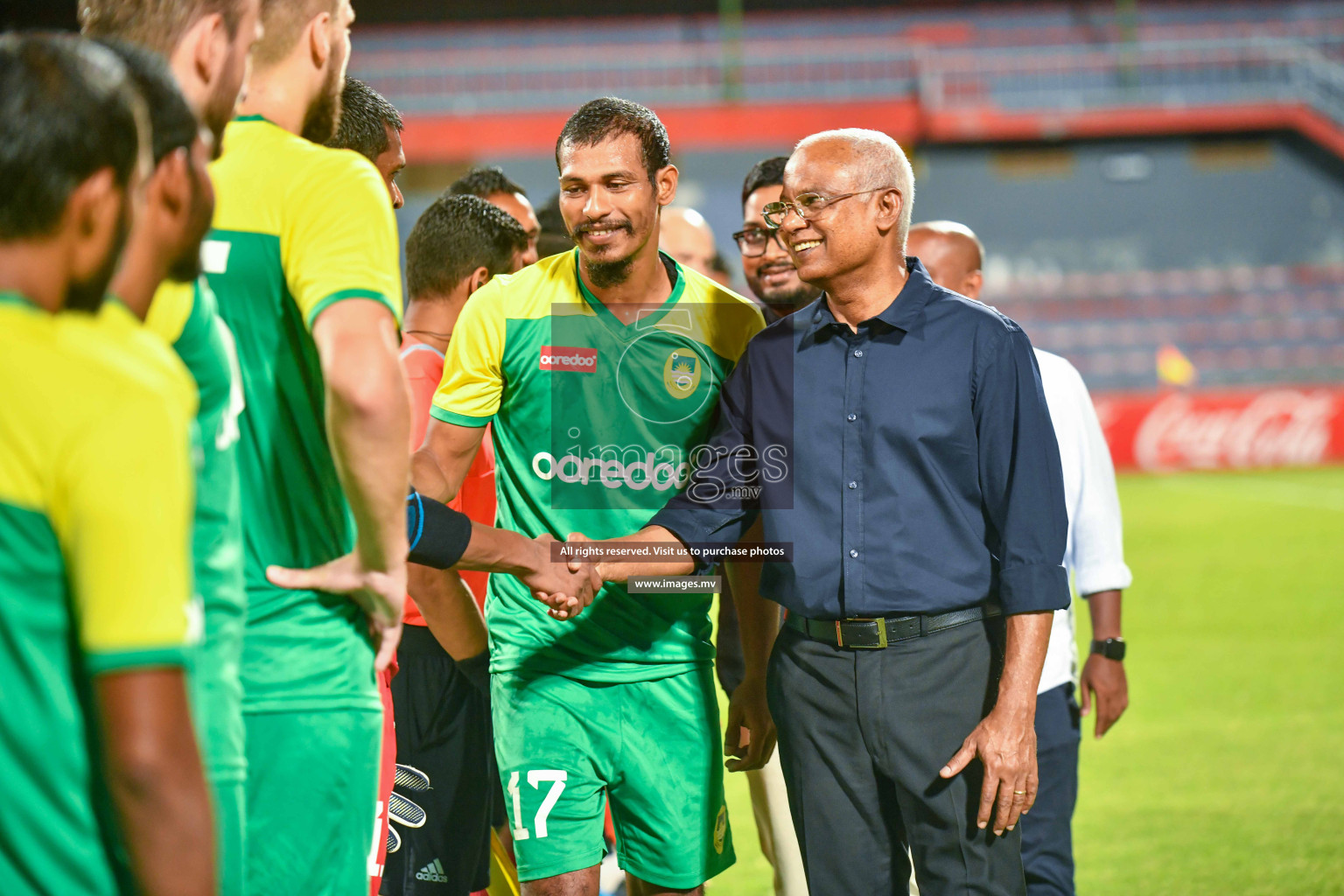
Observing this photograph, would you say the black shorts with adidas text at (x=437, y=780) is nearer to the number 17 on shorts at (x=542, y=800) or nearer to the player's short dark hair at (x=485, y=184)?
the number 17 on shorts at (x=542, y=800)

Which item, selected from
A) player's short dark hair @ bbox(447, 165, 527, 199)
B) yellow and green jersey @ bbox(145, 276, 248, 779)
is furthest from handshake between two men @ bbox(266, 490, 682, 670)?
player's short dark hair @ bbox(447, 165, 527, 199)

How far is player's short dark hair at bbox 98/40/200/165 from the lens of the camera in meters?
1.56

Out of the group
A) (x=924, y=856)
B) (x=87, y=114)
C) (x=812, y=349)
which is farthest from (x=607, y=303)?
(x=87, y=114)

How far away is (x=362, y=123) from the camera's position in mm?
3463

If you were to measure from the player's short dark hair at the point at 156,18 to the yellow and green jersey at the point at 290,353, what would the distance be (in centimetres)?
25

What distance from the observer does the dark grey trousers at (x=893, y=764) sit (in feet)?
9.50

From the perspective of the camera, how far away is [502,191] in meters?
5.00

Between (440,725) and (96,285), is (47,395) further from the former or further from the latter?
(440,725)

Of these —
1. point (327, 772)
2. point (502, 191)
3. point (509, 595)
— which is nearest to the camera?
point (327, 772)

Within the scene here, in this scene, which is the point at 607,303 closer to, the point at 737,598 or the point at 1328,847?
the point at 737,598

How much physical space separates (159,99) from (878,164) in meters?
2.01

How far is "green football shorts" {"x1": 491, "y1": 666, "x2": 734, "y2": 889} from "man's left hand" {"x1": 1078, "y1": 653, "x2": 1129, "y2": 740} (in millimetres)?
1551

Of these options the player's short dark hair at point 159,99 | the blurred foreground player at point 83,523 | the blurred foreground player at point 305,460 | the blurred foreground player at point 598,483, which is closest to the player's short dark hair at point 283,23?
the blurred foreground player at point 305,460

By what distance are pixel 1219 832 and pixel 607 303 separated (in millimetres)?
3936
